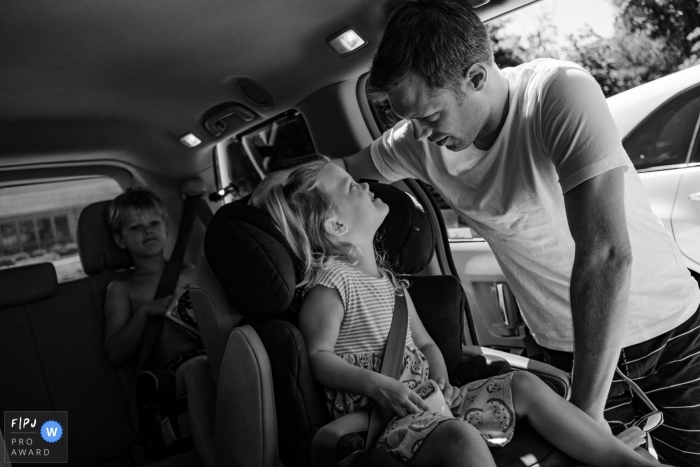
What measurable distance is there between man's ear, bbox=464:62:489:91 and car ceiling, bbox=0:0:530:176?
1.95 feet

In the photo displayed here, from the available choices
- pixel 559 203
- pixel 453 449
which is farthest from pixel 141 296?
pixel 559 203

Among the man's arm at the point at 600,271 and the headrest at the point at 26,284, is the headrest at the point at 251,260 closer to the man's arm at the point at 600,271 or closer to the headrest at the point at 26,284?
the man's arm at the point at 600,271

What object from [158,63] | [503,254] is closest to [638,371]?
[503,254]

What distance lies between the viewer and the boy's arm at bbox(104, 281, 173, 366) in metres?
2.57

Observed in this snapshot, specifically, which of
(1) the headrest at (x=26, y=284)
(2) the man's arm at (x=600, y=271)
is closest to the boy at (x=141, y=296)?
(1) the headrest at (x=26, y=284)

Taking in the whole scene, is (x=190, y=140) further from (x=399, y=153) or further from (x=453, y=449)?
(x=453, y=449)

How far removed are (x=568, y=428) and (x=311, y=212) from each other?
0.96 m

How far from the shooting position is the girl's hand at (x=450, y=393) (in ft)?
5.59

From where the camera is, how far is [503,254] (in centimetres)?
174

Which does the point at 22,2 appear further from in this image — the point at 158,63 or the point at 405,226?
the point at 405,226

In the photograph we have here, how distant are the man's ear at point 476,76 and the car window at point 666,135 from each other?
127cm

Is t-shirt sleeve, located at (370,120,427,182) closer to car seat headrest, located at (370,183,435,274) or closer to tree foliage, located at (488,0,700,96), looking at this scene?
car seat headrest, located at (370,183,435,274)

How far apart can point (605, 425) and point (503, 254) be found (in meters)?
0.52

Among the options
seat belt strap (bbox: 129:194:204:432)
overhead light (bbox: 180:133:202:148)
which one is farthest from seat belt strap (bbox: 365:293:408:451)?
overhead light (bbox: 180:133:202:148)
